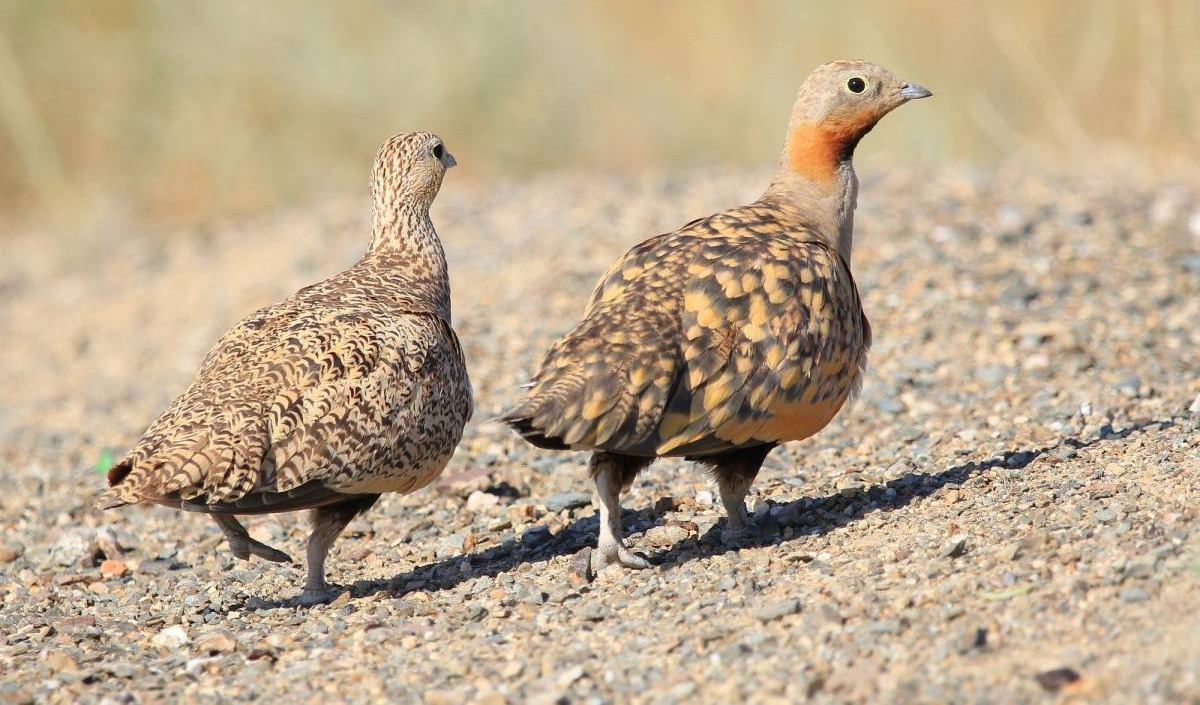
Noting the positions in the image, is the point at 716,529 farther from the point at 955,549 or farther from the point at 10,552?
the point at 10,552

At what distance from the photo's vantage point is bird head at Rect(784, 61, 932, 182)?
667 centimetres

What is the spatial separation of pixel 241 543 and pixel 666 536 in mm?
1754

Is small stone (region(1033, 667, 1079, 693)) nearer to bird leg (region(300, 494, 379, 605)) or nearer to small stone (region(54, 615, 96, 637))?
bird leg (region(300, 494, 379, 605))

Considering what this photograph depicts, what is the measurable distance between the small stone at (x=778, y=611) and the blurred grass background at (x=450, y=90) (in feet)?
32.9

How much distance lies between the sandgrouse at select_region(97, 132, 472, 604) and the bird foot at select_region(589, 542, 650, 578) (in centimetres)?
77

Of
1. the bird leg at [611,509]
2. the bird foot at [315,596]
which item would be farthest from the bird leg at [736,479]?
the bird foot at [315,596]

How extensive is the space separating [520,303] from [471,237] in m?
2.20

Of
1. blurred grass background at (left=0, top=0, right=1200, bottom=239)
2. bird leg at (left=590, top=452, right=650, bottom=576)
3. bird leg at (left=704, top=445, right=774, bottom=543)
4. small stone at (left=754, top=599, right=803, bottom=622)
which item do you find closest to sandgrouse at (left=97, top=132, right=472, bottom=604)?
bird leg at (left=590, top=452, right=650, bottom=576)

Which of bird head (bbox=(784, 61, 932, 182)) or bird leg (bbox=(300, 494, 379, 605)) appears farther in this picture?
bird head (bbox=(784, 61, 932, 182))

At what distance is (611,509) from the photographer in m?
5.70

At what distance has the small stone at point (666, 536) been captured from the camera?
20.2 feet

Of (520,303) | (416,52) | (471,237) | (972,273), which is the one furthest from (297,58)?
(972,273)

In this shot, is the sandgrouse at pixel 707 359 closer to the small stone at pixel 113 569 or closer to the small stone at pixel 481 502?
the small stone at pixel 481 502

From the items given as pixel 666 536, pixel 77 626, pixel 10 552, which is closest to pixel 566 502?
pixel 666 536
